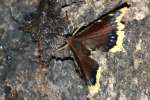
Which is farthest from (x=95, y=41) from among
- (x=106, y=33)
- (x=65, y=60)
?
(x=65, y=60)

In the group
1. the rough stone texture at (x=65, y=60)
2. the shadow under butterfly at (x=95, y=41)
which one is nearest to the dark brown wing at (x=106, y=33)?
the shadow under butterfly at (x=95, y=41)

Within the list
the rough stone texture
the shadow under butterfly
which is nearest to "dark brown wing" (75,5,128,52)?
the shadow under butterfly

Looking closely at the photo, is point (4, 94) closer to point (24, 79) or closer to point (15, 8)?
point (24, 79)

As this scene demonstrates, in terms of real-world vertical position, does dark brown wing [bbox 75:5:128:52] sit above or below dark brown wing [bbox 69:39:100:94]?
above

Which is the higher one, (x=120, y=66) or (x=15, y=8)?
(x=15, y=8)

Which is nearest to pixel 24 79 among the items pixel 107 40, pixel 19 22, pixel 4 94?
pixel 4 94

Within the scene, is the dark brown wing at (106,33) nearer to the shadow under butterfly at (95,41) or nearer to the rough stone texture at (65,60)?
the shadow under butterfly at (95,41)

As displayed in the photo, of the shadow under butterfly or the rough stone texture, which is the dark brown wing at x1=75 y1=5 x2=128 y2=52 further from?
the rough stone texture
